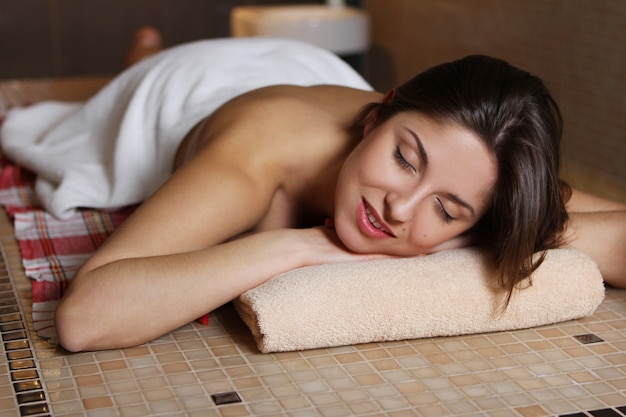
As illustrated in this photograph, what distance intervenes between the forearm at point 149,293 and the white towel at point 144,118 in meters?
0.71

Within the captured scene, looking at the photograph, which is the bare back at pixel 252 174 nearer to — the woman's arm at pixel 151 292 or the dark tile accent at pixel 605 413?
the woman's arm at pixel 151 292

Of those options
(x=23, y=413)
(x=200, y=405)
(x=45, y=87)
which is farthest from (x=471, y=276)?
(x=45, y=87)

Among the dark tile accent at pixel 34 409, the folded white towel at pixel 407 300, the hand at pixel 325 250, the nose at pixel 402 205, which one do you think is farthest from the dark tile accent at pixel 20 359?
the nose at pixel 402 205

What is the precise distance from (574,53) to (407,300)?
5.81 feet

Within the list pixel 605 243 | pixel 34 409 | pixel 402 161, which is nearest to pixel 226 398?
pixel 34 409

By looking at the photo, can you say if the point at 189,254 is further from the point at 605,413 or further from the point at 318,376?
the point at 605,413

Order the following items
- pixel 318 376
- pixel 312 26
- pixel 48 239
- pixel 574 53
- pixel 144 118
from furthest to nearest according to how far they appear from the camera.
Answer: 1. pixel 312 26
2. pixel 574 53
3. pixel 144 118
4. pixel 48 239
5. pixel 318 376

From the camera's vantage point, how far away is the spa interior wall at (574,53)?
2.69 metres

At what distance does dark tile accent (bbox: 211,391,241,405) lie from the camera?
1.19 metres

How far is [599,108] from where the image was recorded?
2783mm

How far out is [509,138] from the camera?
4.65ft

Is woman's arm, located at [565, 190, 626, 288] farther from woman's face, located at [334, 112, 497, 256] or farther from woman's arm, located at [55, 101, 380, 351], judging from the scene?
woman's arm, located at [55, 101, 380, 351]

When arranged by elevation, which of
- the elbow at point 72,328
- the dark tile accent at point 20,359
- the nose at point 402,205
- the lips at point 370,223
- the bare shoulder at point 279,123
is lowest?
the dark tile accent at point 20,359

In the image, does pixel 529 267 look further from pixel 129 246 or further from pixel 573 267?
pixel 129 246
